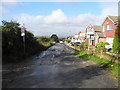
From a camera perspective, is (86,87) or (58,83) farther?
(58,83)

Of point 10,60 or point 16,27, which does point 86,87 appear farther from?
point 16,27

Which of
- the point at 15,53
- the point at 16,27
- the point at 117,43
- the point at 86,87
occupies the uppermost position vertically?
the point at 16,27

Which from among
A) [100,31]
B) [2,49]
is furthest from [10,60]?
[100,31]

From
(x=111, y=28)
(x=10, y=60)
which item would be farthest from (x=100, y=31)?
(x=10, y=60)

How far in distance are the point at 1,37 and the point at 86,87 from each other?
28.1ft

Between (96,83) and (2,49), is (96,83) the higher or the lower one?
the lower one

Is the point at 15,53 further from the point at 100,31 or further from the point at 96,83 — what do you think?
the point at 100,31

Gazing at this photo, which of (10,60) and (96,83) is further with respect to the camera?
(10,60)

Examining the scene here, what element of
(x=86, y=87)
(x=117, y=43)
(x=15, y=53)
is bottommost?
(x=86, y=87)

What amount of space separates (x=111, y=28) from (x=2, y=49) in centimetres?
2316

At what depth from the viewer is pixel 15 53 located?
39.9 feet

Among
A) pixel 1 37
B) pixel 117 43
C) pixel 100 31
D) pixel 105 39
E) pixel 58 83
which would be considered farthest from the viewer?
pixel 100 31

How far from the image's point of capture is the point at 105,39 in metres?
28.6

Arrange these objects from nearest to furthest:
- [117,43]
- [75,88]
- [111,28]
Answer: [75,88]
[117,43]
[111,28]
